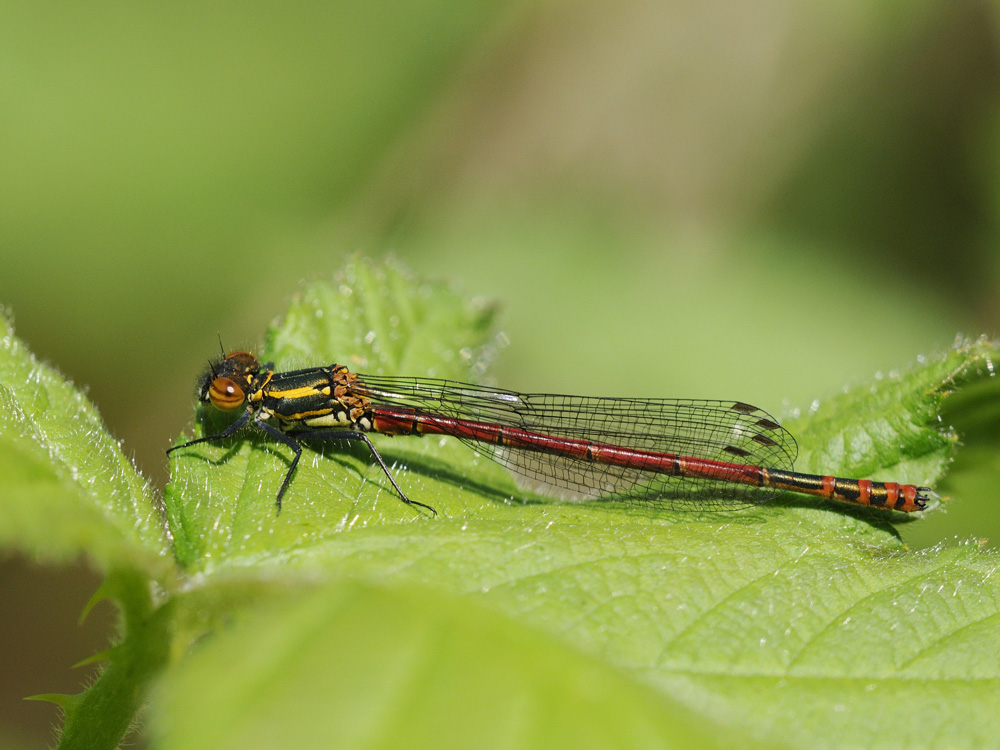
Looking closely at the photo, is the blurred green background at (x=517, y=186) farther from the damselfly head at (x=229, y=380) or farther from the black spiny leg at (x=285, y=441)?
the black spiny leg at (x=285, y=441)

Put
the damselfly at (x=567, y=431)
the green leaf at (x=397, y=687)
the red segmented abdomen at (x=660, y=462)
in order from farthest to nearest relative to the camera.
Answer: the damselfly at (x=567, y=431), the red segmented abdomen at (x=660, y=462), the green leaf at (x=397, y=687)

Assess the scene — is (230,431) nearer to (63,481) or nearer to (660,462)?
(63,481)

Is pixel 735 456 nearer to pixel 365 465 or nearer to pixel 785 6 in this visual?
pixel 365 465

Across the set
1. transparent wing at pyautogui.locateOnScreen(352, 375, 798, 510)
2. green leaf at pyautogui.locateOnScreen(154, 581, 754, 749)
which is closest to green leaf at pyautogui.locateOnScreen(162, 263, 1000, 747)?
green leaf at pyautogui.locateOnScreen(154, 581, 754, 749)

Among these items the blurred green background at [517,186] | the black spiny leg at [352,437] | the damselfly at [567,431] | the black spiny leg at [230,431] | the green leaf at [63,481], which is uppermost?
the blurred green background at [517,186]

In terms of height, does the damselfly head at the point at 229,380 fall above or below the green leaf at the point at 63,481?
above

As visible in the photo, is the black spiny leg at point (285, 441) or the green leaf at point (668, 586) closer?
the green leaf at point (668, 586)

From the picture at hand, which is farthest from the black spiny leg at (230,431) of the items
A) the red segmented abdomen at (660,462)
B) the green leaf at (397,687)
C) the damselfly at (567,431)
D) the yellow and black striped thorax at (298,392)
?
the green leaf at (397,687)
